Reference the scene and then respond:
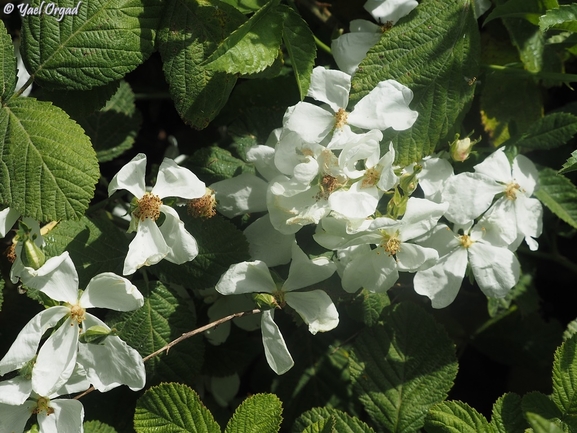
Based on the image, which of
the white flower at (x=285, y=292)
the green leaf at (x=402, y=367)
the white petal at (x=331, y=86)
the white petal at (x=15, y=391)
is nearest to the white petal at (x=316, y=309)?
the white flower at (x=285, y=292)

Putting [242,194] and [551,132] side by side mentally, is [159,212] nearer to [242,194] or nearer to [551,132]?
[242,194]

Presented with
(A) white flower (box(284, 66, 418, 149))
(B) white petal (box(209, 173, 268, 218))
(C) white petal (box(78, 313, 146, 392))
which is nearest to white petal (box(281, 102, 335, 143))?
(A) white flower (box(284, 66, 418, 149))

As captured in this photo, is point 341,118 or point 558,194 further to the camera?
point 558,194

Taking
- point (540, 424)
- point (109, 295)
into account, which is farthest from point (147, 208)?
point (540, 424)

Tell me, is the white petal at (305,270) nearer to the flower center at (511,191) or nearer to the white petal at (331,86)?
the white petal at (331,86)

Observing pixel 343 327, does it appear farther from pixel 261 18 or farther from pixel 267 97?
pixel 261 18

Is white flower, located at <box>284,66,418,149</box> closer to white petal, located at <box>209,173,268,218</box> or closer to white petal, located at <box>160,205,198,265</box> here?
white petal, located at <box>209,173,268,218</box>

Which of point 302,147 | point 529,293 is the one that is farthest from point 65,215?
point 529,293
